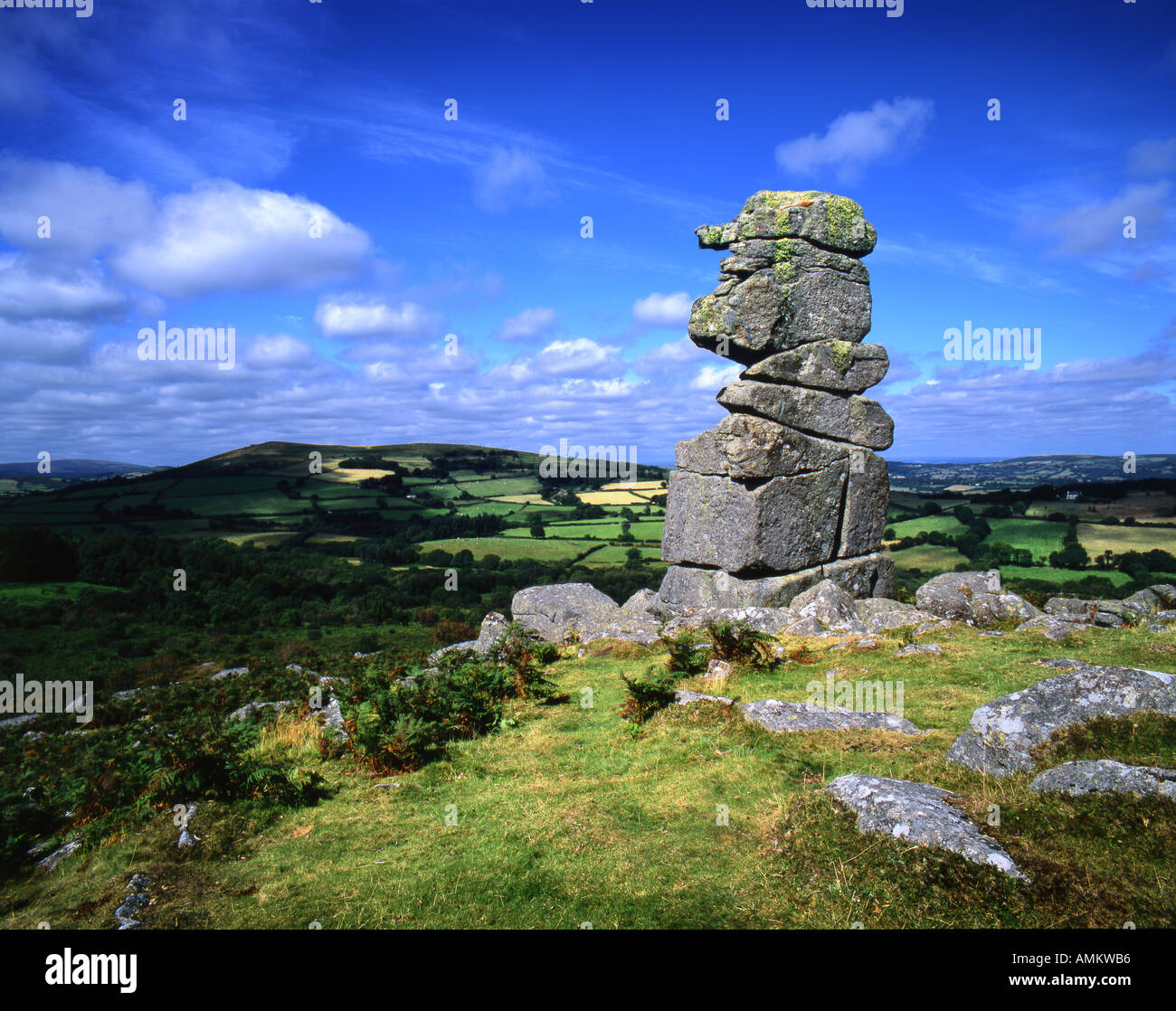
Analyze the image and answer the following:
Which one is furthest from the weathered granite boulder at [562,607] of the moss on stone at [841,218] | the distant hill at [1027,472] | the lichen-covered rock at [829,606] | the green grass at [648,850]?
the distant hill at [1027,472]

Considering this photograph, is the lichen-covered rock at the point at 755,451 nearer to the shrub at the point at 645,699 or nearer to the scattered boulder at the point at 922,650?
the scattered boulder at the point at 922,650

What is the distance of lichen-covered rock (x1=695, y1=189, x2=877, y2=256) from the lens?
67.7 ft

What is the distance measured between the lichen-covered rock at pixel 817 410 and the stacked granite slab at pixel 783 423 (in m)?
0.04

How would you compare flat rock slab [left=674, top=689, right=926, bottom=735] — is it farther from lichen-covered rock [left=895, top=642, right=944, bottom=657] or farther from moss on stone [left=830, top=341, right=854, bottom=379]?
moss on stone [left=830, top=341, right=854, bottom=379]

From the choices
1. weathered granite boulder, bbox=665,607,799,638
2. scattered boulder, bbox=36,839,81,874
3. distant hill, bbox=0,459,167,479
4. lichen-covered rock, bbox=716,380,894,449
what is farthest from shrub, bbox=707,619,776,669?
distant hill, bbox=0,459,167,479

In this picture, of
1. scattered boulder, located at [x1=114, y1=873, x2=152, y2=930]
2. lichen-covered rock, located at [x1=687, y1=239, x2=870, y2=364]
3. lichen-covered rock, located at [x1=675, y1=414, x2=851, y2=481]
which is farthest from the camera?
lichen-covered rock, located at [x1=687, y1=239, x2=870, y2=364]

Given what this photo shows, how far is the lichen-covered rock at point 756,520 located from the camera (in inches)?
802

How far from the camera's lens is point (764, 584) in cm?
2038

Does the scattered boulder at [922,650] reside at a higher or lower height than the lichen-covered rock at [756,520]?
lower

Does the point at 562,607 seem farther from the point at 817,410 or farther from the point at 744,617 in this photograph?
the point at 817,410

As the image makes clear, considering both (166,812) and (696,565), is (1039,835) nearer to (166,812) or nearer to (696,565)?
(166,812)

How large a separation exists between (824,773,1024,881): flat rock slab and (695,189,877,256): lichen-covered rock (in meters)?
17.6

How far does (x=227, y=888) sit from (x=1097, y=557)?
152 ft

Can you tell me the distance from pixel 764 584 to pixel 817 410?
5.91 metres
